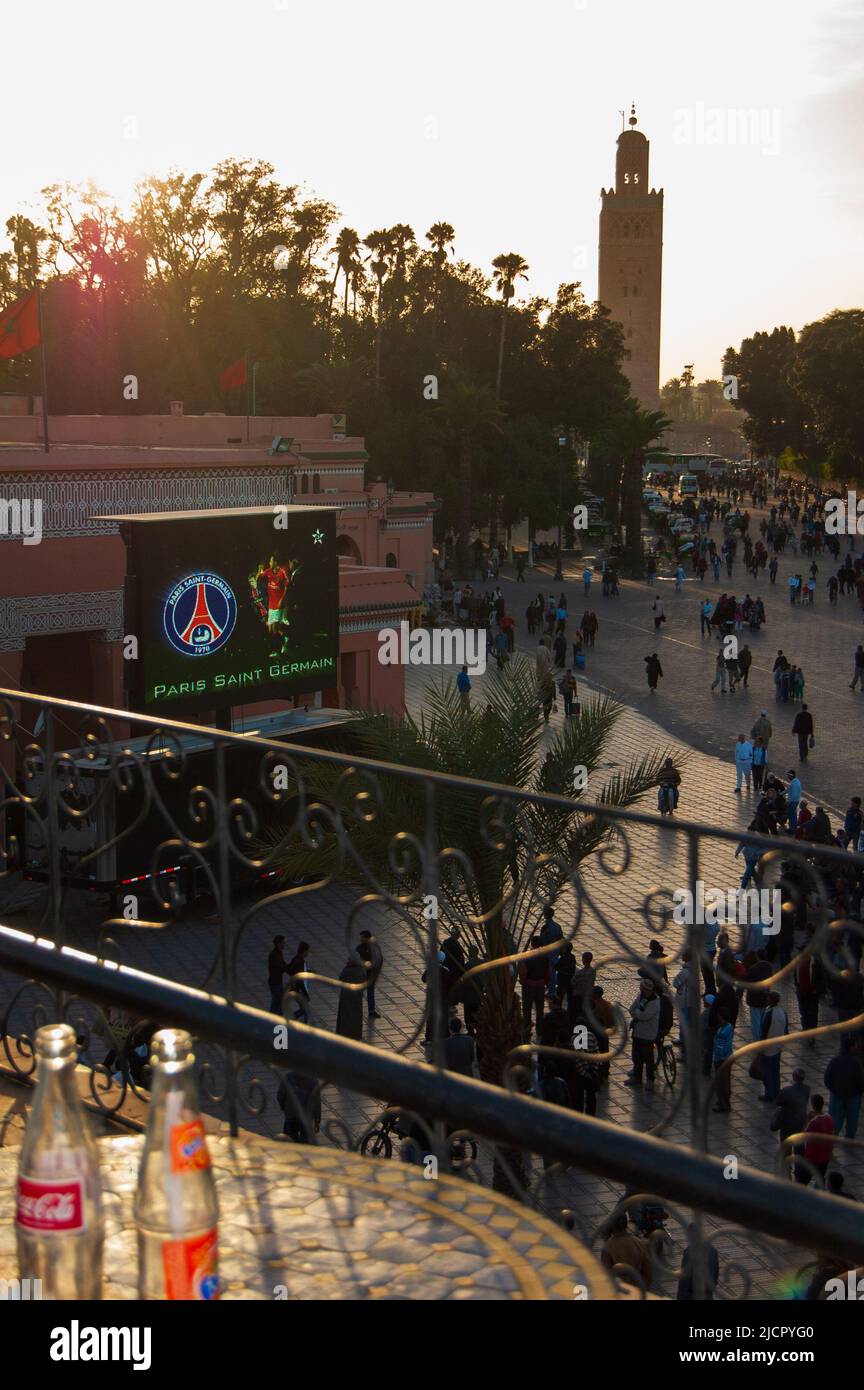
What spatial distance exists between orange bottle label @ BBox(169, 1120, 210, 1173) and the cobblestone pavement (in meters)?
1.14

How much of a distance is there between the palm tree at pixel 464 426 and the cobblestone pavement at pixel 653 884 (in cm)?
228

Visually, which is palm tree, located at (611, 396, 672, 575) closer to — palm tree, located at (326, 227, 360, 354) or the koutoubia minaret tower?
palm tree, located at (326, 227, 360, 354)

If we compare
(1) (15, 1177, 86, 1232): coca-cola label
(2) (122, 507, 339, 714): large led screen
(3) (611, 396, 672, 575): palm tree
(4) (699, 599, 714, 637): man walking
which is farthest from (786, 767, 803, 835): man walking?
(3) (611, 396, 672, 575): palm tree

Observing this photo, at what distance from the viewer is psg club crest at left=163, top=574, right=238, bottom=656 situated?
19562 millimetres

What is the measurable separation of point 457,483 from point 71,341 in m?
15.0

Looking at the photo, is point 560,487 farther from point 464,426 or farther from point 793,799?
point 793,799

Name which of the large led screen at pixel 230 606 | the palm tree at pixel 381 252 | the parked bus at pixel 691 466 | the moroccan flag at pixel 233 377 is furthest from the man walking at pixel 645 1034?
the parked bus at pixel 691 466

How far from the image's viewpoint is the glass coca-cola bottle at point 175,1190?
2.79m

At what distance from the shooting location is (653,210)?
149 metres

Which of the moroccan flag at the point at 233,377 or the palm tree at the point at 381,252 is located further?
the palm tree at the point at 381,252

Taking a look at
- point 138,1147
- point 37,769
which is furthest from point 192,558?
point 138,1147

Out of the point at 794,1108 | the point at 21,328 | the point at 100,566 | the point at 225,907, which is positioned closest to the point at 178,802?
the point at 100,566

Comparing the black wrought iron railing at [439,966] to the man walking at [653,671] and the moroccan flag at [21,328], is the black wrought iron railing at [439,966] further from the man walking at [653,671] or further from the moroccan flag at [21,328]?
the man walking at [653,671]

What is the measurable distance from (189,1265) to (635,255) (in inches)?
6111
